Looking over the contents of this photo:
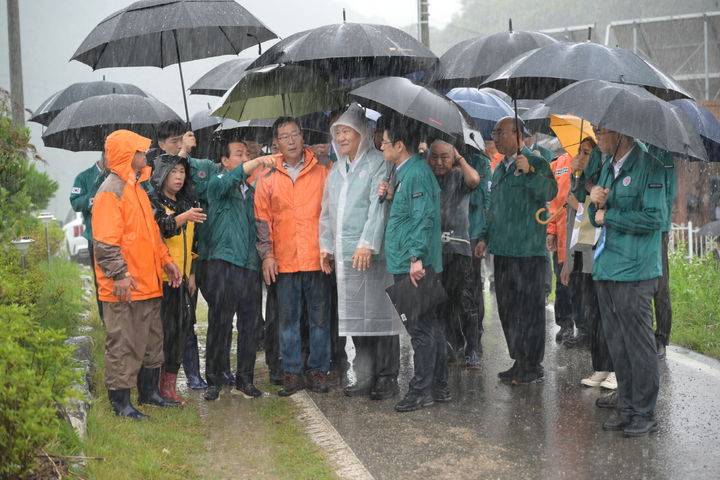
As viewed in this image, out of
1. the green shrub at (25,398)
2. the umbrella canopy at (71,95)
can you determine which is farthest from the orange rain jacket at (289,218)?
the umbrella canopy at (71,95)

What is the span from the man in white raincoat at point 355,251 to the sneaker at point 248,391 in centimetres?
74

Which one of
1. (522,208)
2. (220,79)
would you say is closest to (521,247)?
(522,208)

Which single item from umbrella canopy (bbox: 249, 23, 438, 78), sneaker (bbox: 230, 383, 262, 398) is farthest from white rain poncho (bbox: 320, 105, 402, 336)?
sneaker (bbox: 230, 383, 262, 398)

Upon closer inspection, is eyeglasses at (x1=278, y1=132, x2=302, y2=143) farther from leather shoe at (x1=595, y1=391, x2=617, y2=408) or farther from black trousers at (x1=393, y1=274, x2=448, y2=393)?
leather shoe at (x1=595, y1=391, x2=617, y2=408)

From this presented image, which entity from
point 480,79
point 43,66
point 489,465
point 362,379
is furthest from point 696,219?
point 43,66

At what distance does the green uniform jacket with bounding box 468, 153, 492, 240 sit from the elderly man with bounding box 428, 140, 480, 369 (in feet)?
0.79

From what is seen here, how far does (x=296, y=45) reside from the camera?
6.28 metres

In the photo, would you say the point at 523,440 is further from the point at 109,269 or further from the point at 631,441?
the point at 109,269

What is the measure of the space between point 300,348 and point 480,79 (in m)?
3.07

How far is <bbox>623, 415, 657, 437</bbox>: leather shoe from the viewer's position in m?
5.24

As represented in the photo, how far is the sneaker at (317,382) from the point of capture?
6582 millimetres

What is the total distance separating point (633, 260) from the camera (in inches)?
207

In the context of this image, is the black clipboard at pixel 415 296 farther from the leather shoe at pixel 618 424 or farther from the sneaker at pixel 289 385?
the leather shoe at pixel 618 424

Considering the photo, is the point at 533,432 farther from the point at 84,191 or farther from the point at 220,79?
the point at 220,79
